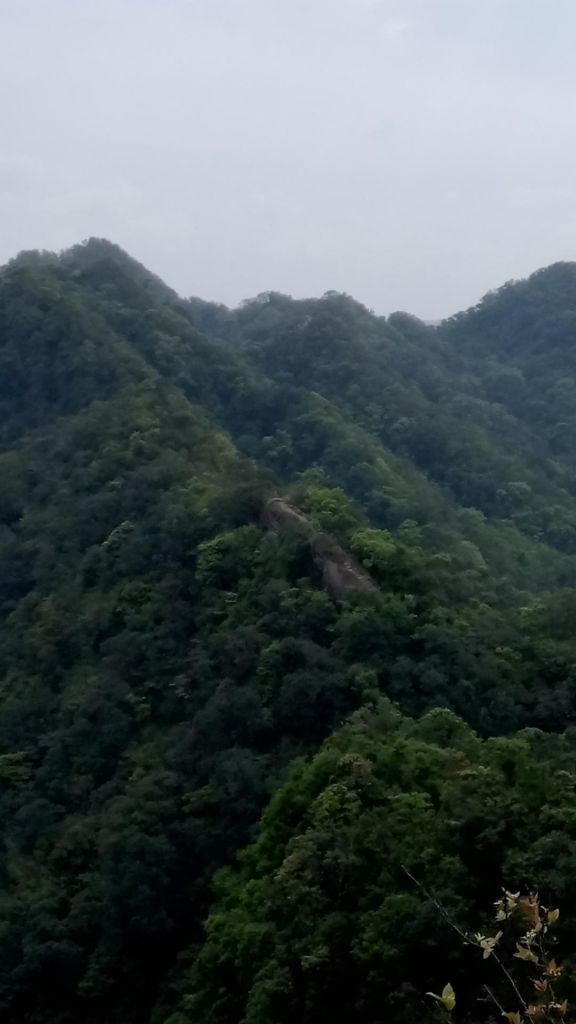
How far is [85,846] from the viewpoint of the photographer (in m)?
17.1

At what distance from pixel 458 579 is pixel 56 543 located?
35.4ft

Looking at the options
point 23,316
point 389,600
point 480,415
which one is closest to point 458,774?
point 389,600

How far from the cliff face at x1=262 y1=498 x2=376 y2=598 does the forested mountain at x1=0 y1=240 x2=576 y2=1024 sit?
0.10 meters

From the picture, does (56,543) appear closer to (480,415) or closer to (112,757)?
(112,757)

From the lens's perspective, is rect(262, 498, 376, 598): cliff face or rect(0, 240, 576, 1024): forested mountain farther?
rect(262, 498, 376, 598): cliff face

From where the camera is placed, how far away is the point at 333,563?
19844 millimetres

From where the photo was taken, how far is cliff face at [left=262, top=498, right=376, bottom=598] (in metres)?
19.4

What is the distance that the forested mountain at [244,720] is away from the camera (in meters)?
11.3

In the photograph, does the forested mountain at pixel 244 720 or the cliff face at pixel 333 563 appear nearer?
the forested mountain at pixel 244 720

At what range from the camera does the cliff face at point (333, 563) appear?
762 inches

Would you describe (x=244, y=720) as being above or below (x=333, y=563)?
below

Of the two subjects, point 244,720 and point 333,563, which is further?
point 333,563

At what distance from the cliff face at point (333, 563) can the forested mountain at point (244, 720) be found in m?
0.10

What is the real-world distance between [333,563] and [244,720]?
3834 mm
